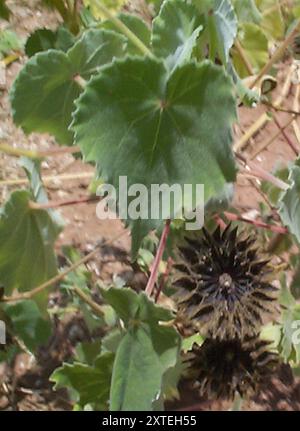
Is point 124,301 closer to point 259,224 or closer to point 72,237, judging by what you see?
point 259,224

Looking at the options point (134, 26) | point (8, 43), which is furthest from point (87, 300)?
point (8, 43)

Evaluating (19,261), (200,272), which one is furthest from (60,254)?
(200,272)

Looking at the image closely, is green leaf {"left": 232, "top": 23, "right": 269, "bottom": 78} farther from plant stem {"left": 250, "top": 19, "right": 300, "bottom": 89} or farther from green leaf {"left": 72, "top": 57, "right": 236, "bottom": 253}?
green leaf {"left": 72, "top": 57, "right": 236, "bottom": 253}

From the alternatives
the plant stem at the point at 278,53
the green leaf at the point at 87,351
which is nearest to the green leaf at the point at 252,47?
the plant stem at the point at 278,53

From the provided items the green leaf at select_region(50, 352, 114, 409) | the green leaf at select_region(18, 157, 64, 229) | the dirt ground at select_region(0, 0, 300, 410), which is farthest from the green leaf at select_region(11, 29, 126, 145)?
the dirt ground at select_region(0, 0, 300, 410)

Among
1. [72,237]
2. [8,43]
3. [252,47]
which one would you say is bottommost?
[72,237]

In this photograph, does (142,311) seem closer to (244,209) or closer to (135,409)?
(135,409)
